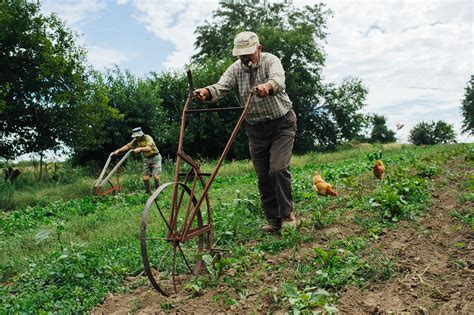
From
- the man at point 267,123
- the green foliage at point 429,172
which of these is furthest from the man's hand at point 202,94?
the green foliage at point 429,172

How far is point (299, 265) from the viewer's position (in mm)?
4262

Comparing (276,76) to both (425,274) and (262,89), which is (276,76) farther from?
(425,274)

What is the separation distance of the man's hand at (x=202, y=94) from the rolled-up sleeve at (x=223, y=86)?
0.18ft

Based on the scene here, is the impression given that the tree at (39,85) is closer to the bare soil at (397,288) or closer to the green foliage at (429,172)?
the green foliage at (429,172)

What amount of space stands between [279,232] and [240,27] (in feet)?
112

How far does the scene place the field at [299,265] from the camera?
3596mm

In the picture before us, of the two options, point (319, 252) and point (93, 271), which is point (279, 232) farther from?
point (93, 271)

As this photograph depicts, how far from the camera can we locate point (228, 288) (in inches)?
156

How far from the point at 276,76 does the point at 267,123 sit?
2.50 feet

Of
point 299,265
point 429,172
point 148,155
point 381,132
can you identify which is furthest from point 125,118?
point 381,132

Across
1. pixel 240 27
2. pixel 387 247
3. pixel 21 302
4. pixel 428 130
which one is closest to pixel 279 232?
pixel 387 247

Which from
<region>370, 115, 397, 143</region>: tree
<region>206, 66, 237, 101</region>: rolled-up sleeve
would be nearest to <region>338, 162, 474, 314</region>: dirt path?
<region>206, 66, 237, 101</region>: rolled-up sleeve

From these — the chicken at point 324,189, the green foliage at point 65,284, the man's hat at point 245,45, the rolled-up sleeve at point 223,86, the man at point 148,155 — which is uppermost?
the man's hat at point 245,45

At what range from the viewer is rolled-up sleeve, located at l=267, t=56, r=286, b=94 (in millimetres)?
4652
